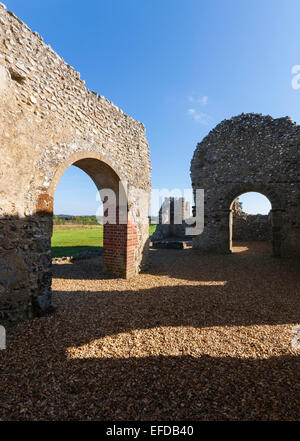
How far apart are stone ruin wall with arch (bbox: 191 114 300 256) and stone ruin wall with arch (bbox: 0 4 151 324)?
697 centimetres

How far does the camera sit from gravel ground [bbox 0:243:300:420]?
64.4 inches

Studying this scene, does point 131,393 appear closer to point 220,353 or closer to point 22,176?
point 220,353

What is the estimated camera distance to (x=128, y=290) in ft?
14.7

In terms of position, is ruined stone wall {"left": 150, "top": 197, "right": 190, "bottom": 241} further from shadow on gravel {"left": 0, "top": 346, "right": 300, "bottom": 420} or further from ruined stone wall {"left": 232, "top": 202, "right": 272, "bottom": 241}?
shadow on gravel {"left": 0, "top": 346, "right": 300, "bottom": 420}

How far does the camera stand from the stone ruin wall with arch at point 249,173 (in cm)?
834

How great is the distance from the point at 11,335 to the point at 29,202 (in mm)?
1787

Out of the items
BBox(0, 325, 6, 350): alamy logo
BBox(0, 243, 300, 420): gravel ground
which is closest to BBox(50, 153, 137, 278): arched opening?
BBox(0, 243, 300, 420): gravel ground

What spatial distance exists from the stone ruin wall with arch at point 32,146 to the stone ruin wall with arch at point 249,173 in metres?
6.97

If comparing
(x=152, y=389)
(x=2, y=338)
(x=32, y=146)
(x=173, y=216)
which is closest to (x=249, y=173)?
(x=32, y=146)

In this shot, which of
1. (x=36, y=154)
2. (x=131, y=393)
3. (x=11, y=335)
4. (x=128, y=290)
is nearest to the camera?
(x=131, y=393)

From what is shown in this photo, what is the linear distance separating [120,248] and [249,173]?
7092mm

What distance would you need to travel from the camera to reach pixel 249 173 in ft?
30.3

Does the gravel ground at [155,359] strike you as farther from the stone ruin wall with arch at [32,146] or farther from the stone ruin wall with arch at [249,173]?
the stone ruin wall with arch at [249,173]

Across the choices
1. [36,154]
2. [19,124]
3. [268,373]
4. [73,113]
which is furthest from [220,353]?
[73,113]
